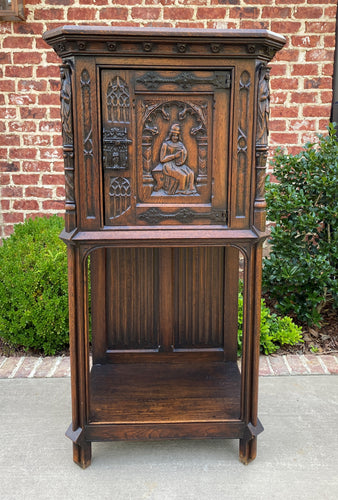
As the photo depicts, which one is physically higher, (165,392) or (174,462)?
(165,392)

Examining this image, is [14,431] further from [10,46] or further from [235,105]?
[10,46]

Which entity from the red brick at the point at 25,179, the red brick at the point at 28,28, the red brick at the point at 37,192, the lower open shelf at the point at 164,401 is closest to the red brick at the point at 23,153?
the red brick at the point at 25,179

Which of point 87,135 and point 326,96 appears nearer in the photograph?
point 87,135

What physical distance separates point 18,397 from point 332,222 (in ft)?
7.44

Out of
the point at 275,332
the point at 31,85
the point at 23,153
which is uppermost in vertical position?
the point at 31,85

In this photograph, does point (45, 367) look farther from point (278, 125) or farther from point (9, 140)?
point (278, 125)

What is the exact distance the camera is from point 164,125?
188cm

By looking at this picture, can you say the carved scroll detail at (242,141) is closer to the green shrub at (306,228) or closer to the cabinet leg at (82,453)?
the cabinet leg at (82,453)

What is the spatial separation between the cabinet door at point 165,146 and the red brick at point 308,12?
231 centimetres

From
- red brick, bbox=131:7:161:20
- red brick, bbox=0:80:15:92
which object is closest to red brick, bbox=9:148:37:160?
red brick, bbox=0:80:15:92

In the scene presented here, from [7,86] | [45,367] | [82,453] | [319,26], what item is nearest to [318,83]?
[319,26]

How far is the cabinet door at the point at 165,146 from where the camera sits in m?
1.83

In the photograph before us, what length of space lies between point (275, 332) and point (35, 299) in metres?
1.61

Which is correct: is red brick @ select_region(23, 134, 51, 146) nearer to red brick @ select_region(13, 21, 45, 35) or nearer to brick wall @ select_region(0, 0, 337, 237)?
brick wall @ select_region(0, 0, 337, 237)
